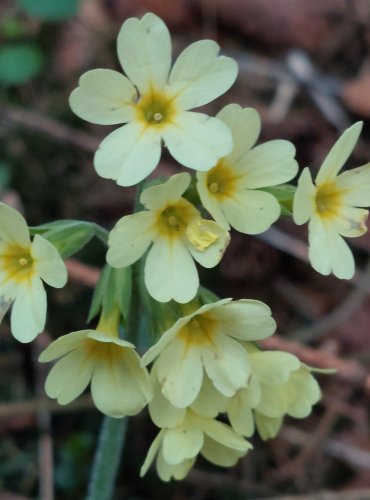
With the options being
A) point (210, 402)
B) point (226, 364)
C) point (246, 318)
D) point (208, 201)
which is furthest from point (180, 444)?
point (208, 201)

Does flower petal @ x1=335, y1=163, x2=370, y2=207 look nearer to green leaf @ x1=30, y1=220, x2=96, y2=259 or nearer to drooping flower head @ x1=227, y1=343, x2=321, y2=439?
drooping flower head @ x1=227, y1=343, x2=321, y2=439

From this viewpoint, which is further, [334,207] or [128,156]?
[334,207]

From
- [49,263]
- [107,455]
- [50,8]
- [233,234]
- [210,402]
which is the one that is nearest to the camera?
[49,263]

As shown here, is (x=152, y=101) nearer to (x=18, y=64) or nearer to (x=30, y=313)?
(x=30, y=313)

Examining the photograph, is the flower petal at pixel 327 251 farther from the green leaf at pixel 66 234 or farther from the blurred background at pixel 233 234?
the blurred background at pixel 233 234

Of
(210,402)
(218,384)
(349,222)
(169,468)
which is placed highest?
(349,222)

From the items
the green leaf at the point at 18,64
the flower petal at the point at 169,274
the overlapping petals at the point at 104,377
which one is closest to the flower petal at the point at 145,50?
the flower petal at the point at 169,274

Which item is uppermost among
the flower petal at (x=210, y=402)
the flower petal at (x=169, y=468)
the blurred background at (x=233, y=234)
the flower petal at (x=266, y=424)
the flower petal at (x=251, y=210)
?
the flower petal at (x=251, y=210)
